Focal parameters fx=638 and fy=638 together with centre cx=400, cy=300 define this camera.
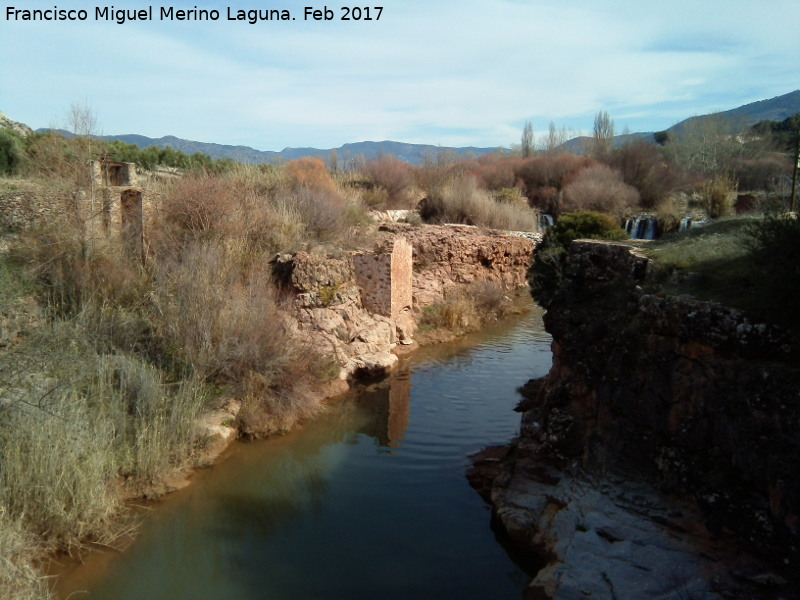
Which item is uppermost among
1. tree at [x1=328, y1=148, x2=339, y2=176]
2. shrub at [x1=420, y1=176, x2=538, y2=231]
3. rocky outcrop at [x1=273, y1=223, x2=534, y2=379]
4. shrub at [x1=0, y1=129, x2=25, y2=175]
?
tree at [x1=328, y1=148, x2=339, y2=176]

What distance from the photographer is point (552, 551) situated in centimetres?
656

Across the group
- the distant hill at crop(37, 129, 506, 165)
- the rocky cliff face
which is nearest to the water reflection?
the rocky cliff face

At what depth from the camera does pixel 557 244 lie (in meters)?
13.3

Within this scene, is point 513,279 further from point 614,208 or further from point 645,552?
point 645,552

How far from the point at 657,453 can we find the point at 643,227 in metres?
16.5

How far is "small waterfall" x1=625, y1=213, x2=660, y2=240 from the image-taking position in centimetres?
2069

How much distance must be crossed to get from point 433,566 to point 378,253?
9867 mm

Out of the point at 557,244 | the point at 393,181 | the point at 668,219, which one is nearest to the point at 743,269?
the point at 557,244

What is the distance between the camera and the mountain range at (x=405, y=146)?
1189 inches

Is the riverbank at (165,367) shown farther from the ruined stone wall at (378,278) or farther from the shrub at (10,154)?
the shrub at (10,154)

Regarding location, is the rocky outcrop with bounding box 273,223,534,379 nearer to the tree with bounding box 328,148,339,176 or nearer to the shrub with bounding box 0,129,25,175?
the shrub with bounding box 0,129,25,175

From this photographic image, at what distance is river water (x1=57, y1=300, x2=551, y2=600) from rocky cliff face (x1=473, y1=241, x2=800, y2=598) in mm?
797

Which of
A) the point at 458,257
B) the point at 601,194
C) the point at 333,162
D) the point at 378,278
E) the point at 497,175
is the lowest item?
the point at 378,278

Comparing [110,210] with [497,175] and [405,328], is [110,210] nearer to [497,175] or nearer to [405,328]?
[405,328]
